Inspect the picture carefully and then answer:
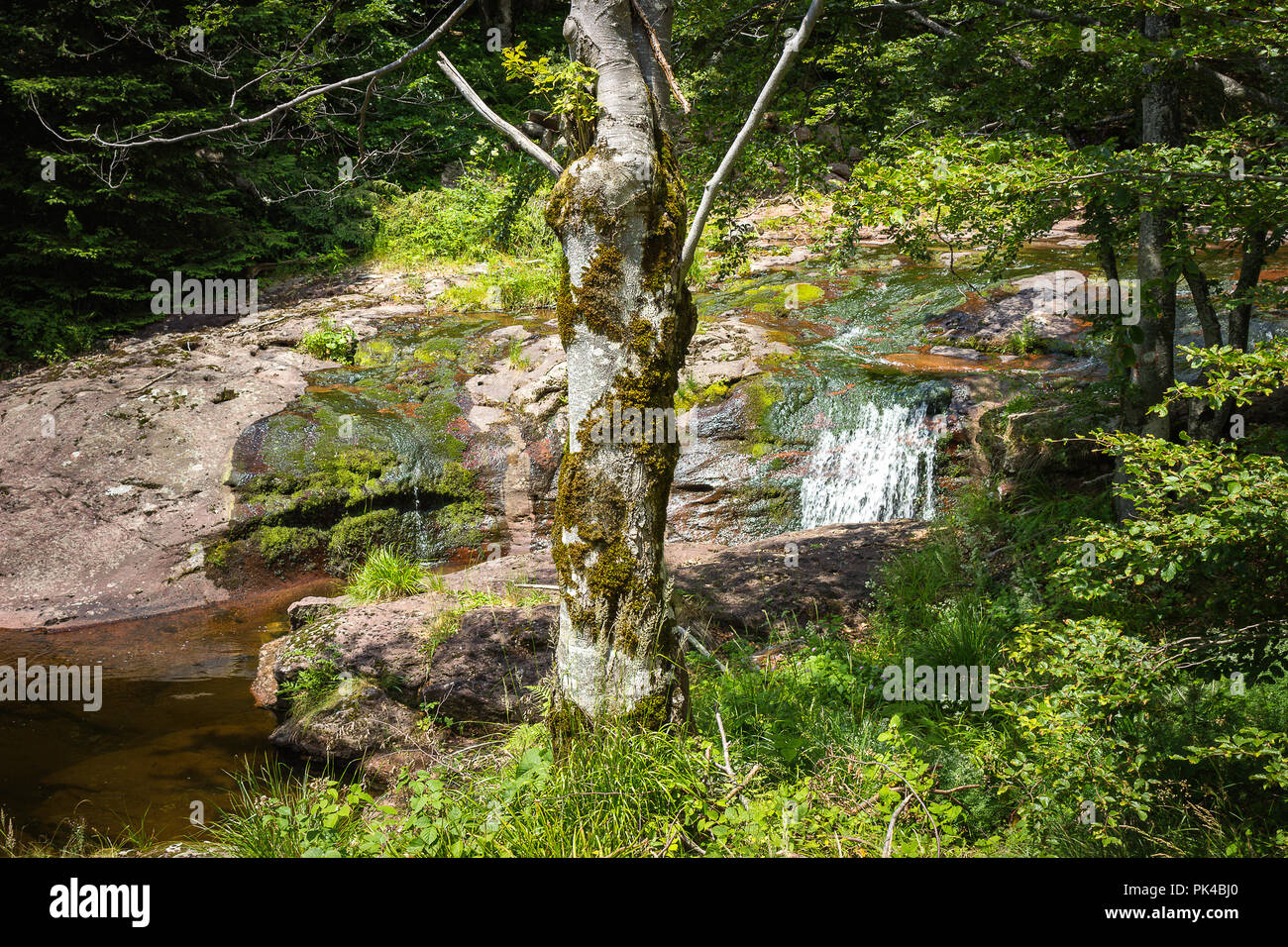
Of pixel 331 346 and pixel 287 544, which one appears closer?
pixel 287 544

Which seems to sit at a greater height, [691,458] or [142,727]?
[691,458]

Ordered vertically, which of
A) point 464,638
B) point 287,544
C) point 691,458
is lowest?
point 287,544

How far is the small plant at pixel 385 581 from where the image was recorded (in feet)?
23.8

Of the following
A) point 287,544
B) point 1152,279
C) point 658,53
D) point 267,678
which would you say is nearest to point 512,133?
point 658,53

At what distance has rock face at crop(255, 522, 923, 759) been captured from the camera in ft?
18.4

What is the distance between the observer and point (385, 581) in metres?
7.33

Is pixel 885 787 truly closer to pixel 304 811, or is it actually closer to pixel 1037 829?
pixel 1037 829

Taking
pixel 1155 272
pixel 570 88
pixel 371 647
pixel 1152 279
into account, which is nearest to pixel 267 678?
pixel 371 647

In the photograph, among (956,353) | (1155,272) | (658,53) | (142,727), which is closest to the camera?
(658,53)

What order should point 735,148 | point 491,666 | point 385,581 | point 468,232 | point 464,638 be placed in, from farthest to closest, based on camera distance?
point 468,232
point 385,581
point 464,638
point 491,666
point 735,148

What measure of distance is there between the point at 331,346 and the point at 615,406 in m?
9.83

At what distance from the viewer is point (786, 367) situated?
10.3 m

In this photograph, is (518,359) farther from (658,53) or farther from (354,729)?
(658,53)

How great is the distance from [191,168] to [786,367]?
11.4 m
